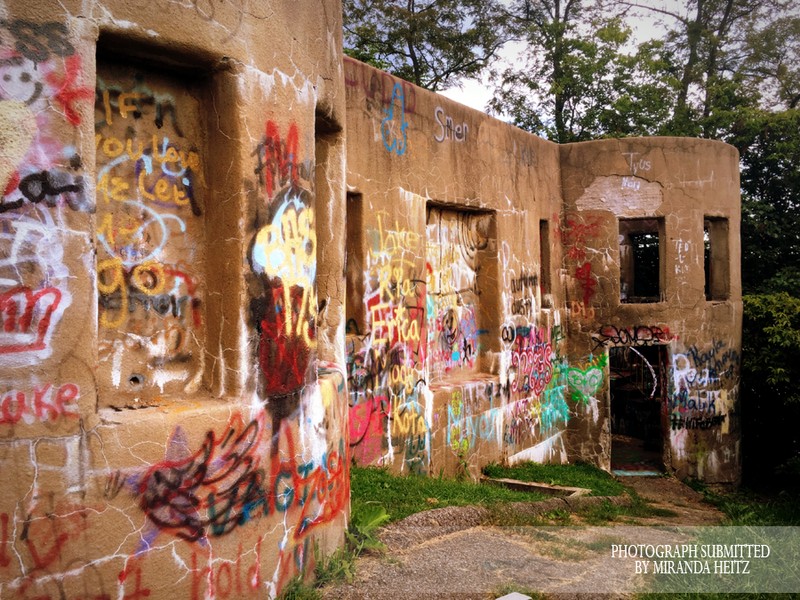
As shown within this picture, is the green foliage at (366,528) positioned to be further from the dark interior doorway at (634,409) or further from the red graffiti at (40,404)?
the dark interior doorway at (634,409)

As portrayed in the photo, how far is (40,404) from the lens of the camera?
10.5 feet

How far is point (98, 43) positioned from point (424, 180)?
4653mm

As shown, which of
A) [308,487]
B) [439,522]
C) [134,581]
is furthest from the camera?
[439,522]

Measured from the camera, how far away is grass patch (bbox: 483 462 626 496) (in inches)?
357

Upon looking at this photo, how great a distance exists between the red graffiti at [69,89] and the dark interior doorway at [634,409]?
1133 cm

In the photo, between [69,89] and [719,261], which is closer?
[69,89]

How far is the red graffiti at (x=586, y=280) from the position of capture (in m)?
11.4

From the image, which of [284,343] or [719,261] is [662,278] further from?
[284,343]

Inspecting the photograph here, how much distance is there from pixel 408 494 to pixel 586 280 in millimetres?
6168

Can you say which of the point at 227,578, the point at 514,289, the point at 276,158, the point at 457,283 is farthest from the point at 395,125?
the point at 227,578

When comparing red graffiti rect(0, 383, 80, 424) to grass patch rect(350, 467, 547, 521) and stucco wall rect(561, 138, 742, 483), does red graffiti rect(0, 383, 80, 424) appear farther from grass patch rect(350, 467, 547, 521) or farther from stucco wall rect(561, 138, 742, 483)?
stucco wall rect(561, 138, 742, 483)

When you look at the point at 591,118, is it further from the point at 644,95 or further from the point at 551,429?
the point at 551,429

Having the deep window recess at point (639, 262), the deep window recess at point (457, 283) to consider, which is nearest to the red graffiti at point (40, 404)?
the deep window recess at point (457, 283)

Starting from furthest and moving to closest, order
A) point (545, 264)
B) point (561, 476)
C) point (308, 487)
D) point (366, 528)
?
point (545, 264) → point (561, 476) → point (366, 528) → point (308, 487)
